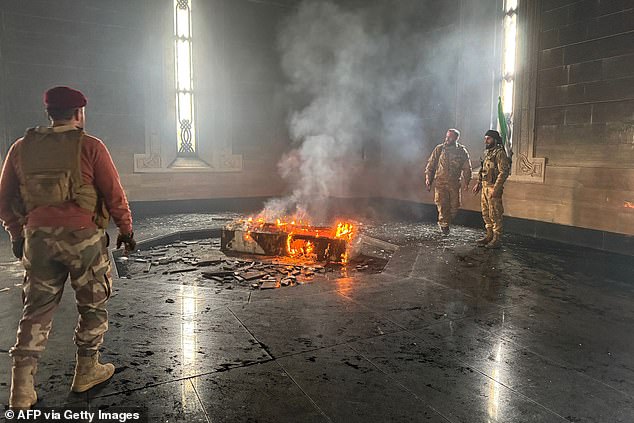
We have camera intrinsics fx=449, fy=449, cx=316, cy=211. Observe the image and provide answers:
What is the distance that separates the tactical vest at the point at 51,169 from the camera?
9.06 feet

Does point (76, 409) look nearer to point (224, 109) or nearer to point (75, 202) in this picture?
point (75, 202)

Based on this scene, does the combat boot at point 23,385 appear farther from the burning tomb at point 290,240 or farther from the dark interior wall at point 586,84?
the dark interior wall at point 586,84

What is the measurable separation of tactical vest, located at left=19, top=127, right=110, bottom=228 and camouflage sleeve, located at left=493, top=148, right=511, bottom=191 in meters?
6.69

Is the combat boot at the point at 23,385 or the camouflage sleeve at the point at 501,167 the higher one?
the camouflage sleeve at the point at 501,167

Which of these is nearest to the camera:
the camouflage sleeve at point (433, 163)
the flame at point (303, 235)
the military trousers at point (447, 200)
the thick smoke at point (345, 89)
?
the flame at point (303, 235)

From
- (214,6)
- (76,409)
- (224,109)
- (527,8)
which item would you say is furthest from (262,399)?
(214,6)

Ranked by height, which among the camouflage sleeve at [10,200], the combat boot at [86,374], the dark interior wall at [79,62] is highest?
the dark interior wall at [79,62]

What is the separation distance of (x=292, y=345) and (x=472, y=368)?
1394 millimetres

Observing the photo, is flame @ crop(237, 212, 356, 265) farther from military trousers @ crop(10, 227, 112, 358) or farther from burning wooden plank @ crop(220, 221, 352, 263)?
military trousers @ crop(10, 227, 112, 358)

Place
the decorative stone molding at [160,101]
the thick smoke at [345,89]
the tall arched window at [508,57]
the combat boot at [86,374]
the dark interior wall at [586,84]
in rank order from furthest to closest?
the thick smoke at [345,89] < the decorative stone molding at [160,101] < the tall arched window at [508,57] < the dark interior wall at [586,84] < the combat boot at [86,374]

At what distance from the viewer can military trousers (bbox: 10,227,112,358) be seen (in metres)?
2.75

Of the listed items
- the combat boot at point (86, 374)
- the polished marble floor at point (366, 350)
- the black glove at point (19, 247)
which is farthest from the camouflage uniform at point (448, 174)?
the black glove at point (19, 247)

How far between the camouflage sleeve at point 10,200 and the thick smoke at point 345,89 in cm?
953

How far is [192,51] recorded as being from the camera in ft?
42.7
